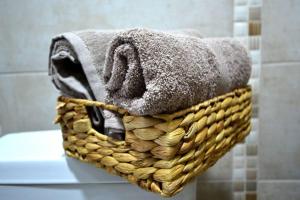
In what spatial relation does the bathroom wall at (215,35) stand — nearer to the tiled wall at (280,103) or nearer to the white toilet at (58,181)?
the tiled wall at (280,103)

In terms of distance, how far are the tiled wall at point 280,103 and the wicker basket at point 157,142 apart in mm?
373

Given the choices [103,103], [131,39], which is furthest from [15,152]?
[131,39]

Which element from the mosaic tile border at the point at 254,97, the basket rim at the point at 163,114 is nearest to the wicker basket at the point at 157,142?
the basket rim at the point at 163,114

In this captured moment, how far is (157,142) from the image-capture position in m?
0.34

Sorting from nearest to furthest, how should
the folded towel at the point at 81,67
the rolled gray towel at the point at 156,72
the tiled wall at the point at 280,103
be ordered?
the rolled gray towel at the point at 156,72, the folded towel at the point at 81,67, the tiled wall at the point at 280,103

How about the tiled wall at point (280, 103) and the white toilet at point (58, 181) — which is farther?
the tiled wall at point (280, 103)

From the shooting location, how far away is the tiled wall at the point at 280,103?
2.55 feet

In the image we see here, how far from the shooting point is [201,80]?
375mm

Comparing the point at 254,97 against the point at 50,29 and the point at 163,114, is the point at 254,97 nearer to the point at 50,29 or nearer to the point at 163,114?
the point at 163,114

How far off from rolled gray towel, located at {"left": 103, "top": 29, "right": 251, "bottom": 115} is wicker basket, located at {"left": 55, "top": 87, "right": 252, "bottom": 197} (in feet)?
0.06

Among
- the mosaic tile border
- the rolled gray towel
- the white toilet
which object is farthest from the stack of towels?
the mosaic tile border

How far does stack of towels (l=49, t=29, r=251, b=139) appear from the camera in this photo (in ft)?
1.05

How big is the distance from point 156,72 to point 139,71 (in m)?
0.03

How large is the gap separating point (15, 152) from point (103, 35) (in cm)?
32
